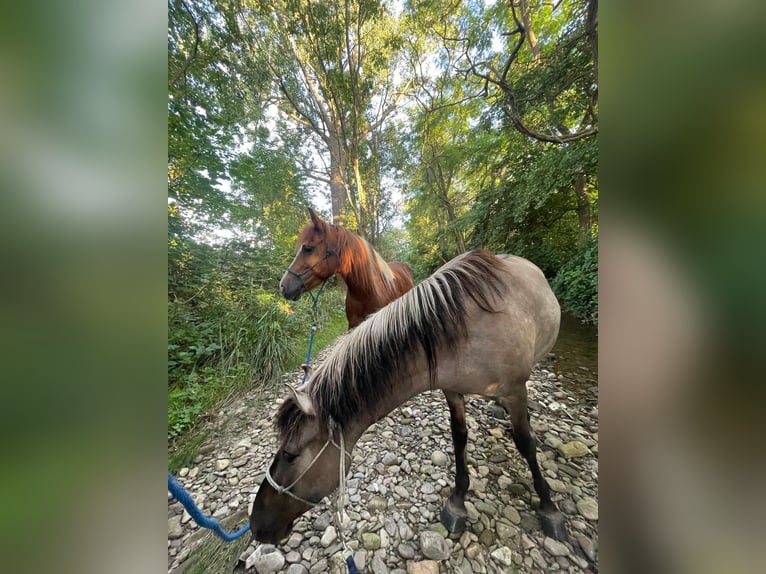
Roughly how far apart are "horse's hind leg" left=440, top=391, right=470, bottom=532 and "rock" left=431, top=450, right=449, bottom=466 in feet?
0.90

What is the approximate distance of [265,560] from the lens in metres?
0.94

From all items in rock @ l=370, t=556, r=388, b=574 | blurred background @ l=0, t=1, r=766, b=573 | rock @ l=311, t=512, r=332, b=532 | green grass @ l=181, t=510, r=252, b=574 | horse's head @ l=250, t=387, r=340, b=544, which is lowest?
rock @ l=370, t=556, r=388, b=574

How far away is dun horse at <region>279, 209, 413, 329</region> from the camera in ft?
6.24

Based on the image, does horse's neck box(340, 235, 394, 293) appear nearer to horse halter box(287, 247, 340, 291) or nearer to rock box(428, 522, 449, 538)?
horse halter box(287, 247, 340, 291)

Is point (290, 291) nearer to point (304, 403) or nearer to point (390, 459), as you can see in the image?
point (304, 403)

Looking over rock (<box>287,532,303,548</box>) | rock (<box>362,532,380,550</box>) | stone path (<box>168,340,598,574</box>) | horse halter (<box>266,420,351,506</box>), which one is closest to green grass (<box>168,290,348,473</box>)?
stone path (<box>168,340,598,574</box>)
